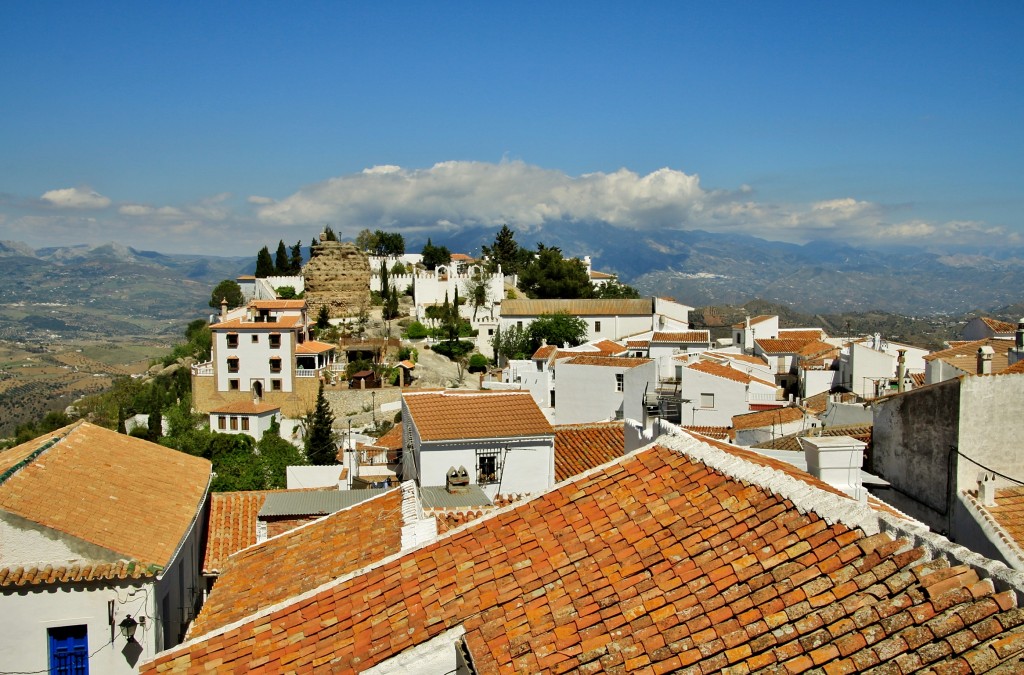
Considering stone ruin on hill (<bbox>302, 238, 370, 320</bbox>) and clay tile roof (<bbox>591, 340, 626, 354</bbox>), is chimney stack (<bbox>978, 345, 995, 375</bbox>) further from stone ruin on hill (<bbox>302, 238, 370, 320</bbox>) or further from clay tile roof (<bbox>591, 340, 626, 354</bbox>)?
stone ruin on hill (<bbox>302, 238, 370, 320</bbox>)

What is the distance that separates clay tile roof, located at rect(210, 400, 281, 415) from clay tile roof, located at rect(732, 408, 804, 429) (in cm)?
3029

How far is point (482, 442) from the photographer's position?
16.0m

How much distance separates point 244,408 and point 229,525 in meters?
32.8

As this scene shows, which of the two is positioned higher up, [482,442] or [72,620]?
[482,442]

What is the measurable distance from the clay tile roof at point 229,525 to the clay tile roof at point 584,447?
629 cm

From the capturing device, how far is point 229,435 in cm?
4366

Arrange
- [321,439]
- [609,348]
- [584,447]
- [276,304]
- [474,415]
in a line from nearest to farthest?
[474,415], [584,447], [321,439], [609,348], [276,304]

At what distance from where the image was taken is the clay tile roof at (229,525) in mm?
13547

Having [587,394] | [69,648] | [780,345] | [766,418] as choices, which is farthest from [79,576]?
[780,345]

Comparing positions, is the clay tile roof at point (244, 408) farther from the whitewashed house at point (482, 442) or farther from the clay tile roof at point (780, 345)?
the whitewashed house at point (482, 442)

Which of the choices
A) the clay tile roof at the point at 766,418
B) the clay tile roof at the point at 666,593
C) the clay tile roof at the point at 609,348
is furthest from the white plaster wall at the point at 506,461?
the clay tile roof at the point at 609,348

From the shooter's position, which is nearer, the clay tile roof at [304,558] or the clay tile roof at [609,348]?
the clay tile roof at [304,558]

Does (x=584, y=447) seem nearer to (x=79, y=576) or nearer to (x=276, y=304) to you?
(x=79, y=576)

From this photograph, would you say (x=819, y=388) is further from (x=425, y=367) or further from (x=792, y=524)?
(x=792, y=524)
